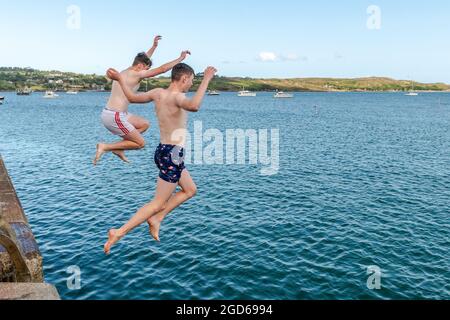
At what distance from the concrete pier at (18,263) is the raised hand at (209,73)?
490 cm

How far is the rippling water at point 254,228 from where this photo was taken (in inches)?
819

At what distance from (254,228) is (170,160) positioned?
24.2 metres

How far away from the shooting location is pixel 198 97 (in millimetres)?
4262

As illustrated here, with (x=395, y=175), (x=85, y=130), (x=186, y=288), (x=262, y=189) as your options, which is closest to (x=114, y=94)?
Answer: (x=186, y=288)

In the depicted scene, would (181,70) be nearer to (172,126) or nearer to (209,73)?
(209,73)

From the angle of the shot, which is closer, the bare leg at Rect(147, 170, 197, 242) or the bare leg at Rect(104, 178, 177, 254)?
the bare leg at Rect(104, 178, 177, 254)

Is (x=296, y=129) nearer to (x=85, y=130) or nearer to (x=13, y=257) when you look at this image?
(x=85, y=130)

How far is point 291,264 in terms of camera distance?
22875 millimetres

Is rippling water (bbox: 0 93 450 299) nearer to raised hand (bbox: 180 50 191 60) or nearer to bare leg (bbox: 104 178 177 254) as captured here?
bare leg (bbox: 104 178 177 254)

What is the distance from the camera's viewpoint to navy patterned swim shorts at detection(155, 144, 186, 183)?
4.87m
